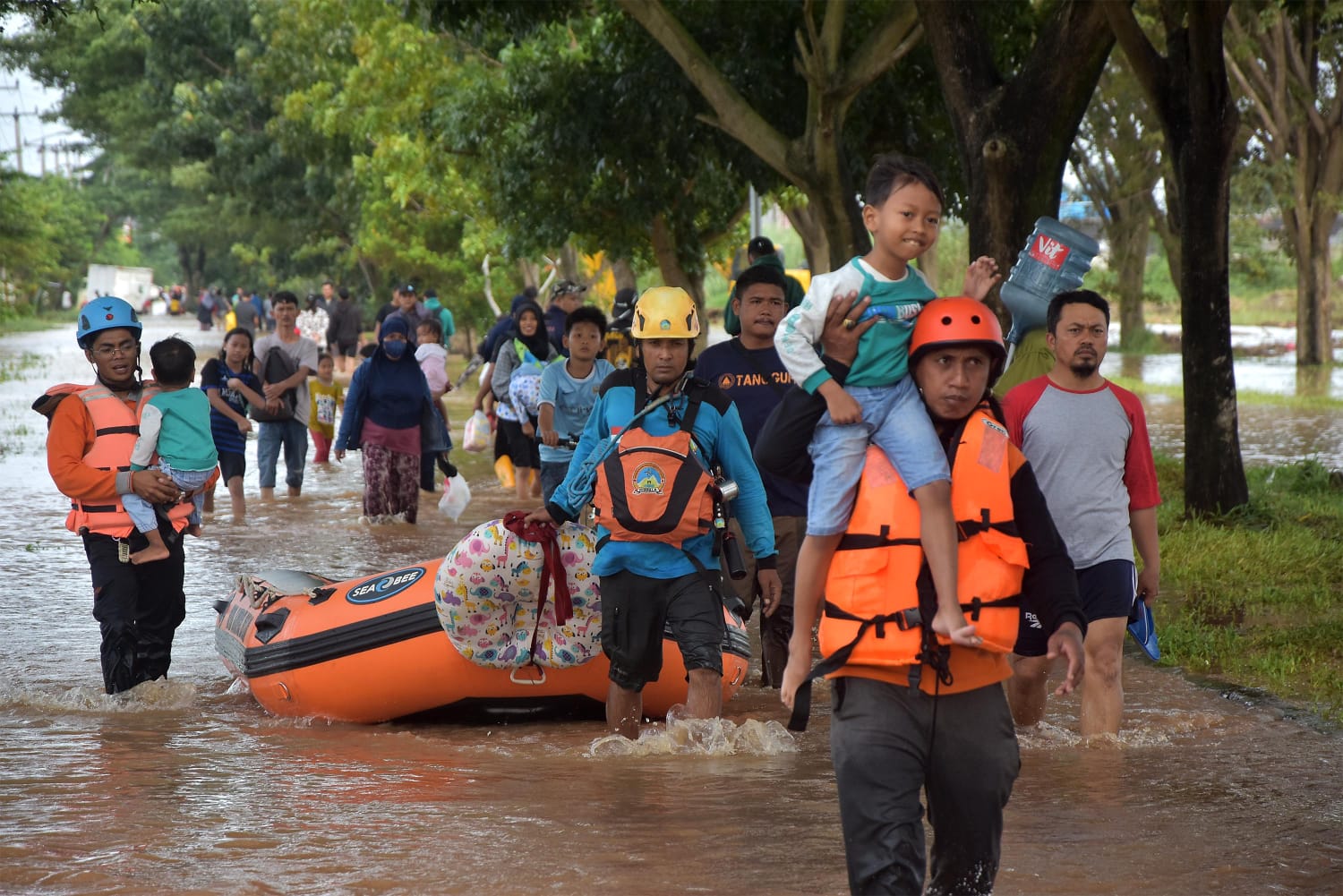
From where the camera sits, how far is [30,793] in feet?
18.6

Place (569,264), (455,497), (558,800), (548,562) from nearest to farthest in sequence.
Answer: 1. (558,800)
2. (548,562)
3. (455,497)
4. (569,264)

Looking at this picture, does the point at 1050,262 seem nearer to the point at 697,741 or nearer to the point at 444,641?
the point at 697,741

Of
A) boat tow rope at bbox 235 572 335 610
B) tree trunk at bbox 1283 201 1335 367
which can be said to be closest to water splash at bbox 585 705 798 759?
boat tow rope at bbox 235 572 335 610

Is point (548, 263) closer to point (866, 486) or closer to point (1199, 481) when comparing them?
point (1199, 481)

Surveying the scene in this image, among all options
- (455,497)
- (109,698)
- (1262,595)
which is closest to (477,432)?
(455,497)

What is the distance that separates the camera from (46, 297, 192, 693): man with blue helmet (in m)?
6.57

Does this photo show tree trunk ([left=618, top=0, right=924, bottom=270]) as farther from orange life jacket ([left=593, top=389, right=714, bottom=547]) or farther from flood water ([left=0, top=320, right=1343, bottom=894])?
orange life jacket ([left=593, top=389, right=714, bottom=547])

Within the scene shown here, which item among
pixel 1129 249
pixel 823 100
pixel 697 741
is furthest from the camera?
pixel 1129 249

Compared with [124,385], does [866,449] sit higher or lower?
lower

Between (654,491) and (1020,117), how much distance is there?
6586mm

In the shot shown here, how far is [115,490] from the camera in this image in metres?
6.59

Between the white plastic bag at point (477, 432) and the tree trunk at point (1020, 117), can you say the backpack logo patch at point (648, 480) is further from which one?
the white plastic bag at point (477, 432)

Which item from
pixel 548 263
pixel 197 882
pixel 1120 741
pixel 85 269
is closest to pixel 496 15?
pixel 1120 741

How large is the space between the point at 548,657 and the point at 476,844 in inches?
61.8
